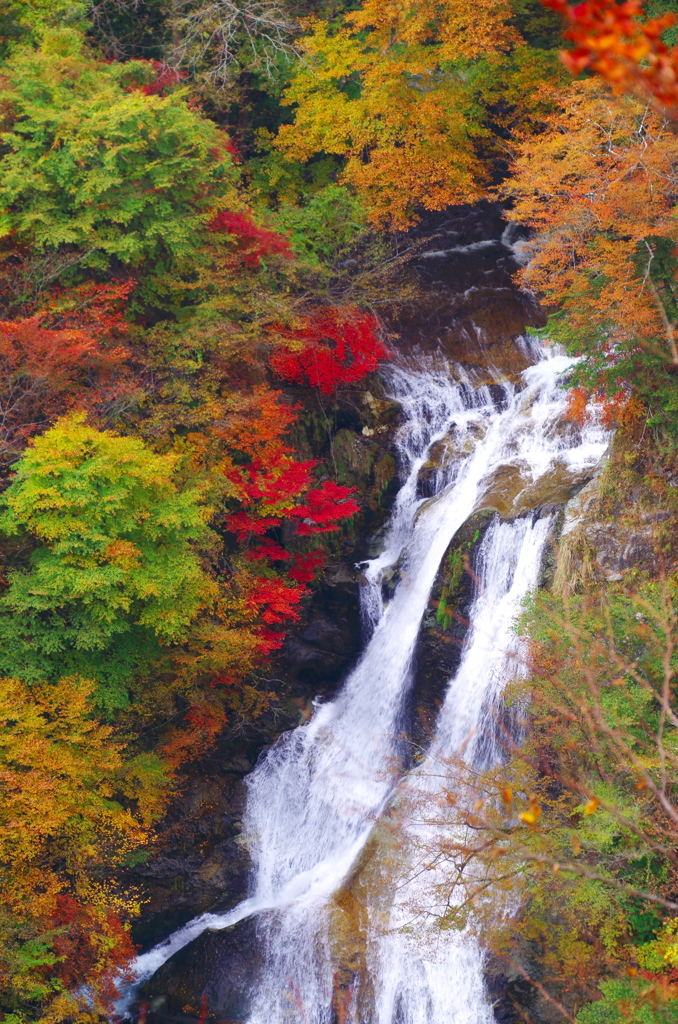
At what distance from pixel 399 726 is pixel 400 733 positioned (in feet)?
0.40

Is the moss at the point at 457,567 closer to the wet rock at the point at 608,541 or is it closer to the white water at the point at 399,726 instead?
the white water at the point at 399,726

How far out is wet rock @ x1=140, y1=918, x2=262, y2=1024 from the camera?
34.8 feet

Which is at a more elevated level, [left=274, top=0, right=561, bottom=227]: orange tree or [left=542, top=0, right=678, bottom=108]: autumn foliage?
[left=274, top=0, right=561, bottom=227]: orange tree

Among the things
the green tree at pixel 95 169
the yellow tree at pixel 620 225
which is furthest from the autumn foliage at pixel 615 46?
the green tree at pixel 95 169

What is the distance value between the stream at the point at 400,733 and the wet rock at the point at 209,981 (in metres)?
0.14

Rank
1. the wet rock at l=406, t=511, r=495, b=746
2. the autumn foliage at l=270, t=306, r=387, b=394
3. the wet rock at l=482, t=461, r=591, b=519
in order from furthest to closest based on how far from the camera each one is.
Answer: the autumn foliage at l=270, t=306, r=387, b=394 < the wet rock at l=406, t=511, r=495, b=746 < the wet rock at l=482, t=461, r=591, b=519

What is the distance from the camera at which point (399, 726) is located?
13.5 metres

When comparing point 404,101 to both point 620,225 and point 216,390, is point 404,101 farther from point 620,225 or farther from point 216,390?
point 620,225

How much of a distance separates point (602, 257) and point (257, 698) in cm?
926

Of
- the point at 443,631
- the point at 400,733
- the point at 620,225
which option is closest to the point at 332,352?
the point at 443,631

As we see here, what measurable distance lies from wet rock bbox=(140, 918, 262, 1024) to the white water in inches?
8.5

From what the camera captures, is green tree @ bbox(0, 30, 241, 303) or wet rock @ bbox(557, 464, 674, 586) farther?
green tree @ bbox(0, 30, 241, 303)

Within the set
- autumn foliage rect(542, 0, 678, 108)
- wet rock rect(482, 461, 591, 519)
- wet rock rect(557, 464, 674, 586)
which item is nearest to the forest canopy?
wet rock rect(557, 464, 674, 586)

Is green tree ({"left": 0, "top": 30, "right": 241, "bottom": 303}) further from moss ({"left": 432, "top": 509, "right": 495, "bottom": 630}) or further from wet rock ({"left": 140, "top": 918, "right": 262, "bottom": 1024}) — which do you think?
wet rock ({"left": 140, "top": 918, "right": 262, "bottom": 1024})
